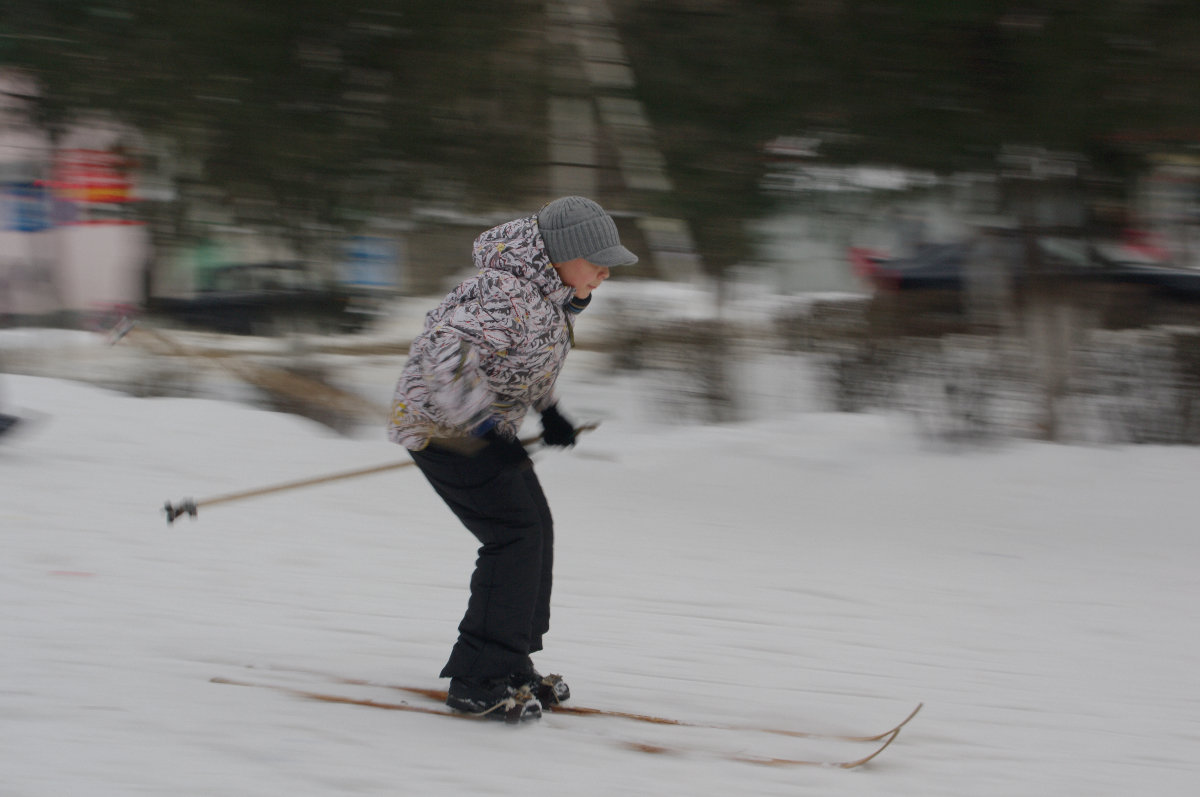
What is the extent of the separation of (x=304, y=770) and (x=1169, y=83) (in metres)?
4.70

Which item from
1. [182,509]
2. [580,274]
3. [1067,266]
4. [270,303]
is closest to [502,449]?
[580,274]

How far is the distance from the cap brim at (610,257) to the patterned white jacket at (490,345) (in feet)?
0.40

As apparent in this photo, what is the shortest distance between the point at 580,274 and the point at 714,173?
9.57ft

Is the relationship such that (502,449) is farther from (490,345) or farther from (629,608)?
(629,608)

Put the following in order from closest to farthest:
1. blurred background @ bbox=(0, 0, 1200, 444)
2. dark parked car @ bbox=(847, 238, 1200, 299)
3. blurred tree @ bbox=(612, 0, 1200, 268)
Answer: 1. blurred tree @ bbox=(612, 0, 1200, 268)
2. blurred background @ bbox=(0, 0, 1200, 444)
3. dark parked car @ bbox=(847, 238, 1200, 299)

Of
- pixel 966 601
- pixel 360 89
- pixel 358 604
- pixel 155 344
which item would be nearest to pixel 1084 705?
pixel 966 601

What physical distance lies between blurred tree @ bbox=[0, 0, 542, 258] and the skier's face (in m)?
3.20

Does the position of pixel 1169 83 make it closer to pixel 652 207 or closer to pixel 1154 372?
pixel 1154 372

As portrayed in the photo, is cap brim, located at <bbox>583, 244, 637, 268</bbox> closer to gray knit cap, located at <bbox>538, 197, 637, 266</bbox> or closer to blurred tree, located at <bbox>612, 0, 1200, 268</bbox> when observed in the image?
gray knit cap, located at <bbox>538, 197, 637, 266</bbox>

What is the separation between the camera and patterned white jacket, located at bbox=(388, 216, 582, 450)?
3346 mm

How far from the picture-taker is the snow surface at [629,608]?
3.41m

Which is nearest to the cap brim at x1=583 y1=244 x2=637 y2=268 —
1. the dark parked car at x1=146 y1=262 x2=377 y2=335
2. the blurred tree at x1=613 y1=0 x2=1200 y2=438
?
the blurred tree at x1=613 y1=0 x2=1200 y2=438

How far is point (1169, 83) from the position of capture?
558cm

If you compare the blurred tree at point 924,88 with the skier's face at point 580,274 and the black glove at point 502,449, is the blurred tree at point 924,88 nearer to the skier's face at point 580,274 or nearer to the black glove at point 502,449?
the skier's face at point 580,274
